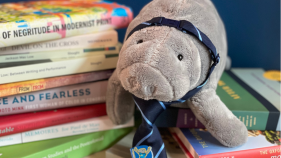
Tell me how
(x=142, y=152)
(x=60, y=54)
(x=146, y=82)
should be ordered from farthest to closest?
1. (x=60, y=54)
2. (x=142, y=152)
3. (x=146, y=82)

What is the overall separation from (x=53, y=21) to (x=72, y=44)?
2.9 inches

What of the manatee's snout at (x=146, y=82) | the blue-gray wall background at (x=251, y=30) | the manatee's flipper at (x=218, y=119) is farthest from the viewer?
the blue-gray wall background at (x=251, y=30)

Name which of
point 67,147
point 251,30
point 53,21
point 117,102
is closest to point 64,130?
point 67,147

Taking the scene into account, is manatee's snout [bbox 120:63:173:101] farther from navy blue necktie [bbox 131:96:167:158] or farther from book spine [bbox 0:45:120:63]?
book spine [bbox 0:45:120:63]

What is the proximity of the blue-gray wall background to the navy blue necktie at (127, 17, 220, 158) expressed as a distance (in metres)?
0.45

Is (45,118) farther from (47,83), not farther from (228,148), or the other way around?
(228,148)

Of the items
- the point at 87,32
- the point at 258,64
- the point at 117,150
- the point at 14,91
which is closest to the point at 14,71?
the point at 14,91

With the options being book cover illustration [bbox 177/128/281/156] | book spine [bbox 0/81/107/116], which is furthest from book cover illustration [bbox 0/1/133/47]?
book cover illustration [bbox 177/128/281/156]

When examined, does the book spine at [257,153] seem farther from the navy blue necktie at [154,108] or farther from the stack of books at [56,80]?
the stack of books at [56,80]

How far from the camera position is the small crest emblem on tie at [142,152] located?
20.1 inches

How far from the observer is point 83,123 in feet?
2.02

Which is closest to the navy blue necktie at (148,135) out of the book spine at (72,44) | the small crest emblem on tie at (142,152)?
the small crest emblem on tie at (142,152)

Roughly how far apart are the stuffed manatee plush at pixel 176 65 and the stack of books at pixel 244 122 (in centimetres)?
3

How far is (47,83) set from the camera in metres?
0.59
